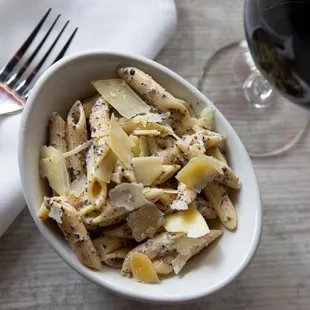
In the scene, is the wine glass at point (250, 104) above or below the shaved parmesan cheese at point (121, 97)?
below

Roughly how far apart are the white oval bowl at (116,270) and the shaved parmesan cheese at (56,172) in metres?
0.01

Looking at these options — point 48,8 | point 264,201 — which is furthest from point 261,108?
point 48,8

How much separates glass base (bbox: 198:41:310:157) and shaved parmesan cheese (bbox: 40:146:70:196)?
403mm

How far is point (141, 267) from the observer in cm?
98

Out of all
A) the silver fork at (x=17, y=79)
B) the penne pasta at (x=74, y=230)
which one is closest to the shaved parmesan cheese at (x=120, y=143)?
the penne pasta at (x=74, y=230)

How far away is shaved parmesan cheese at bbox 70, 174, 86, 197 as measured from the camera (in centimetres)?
100

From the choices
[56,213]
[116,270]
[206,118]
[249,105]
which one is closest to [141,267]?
[116,270]

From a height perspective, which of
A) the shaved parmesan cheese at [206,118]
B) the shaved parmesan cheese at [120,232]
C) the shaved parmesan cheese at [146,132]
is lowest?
the shaved parmesan cheese at [120,232]

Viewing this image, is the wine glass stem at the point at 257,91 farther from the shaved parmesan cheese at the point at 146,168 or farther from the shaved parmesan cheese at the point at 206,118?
the shaved parmesan cheese at the point at 146,168

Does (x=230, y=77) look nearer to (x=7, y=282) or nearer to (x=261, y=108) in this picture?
Answer: (x=261, y=108)

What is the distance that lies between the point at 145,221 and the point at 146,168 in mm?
77

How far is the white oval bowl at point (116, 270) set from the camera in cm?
97

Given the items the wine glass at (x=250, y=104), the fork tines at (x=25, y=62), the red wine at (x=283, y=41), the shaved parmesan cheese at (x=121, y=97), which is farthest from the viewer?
the wine glass at (x=250, y=104)

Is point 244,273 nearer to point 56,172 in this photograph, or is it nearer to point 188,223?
point 188,223
